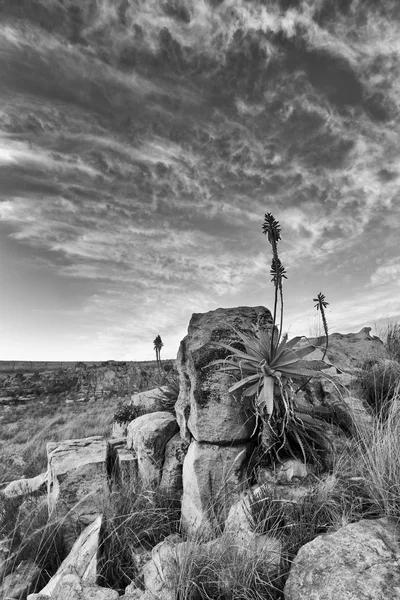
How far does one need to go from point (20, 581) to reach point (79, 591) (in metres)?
1.61

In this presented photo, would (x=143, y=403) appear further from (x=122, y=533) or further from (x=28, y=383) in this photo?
(x=28, y=383)

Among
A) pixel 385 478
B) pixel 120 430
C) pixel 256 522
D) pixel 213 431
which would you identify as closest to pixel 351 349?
pixel 120 430

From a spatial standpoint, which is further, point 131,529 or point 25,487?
point 25,487

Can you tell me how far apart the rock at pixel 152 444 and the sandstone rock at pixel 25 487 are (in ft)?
6.34

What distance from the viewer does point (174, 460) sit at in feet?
19.1

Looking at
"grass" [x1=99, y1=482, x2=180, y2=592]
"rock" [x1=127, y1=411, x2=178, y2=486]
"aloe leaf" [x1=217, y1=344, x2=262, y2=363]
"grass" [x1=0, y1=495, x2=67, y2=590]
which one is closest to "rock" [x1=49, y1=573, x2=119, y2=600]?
"grass" [x1=99, y1=482, x2=180, y2=592]

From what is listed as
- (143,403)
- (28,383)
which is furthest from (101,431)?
(28,383)

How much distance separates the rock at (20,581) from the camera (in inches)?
164

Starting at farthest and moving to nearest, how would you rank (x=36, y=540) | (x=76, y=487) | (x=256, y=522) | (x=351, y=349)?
(x=351, y=349) → (x=76, y=487) → (x=36, y=540) → (x=256, y=522)

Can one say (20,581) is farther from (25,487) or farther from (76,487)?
(25,487)

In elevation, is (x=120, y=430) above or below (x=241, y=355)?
below

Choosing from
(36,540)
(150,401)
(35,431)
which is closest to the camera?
(36,540)

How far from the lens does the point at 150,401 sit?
9.66m

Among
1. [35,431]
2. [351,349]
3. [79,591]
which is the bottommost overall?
[79,591]
